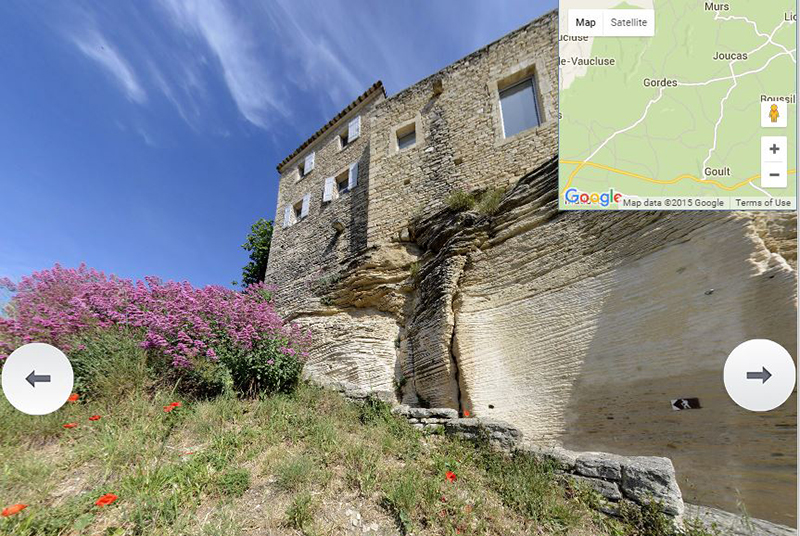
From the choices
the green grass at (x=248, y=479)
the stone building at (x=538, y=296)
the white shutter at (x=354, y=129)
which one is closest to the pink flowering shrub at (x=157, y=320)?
the green grass at (x=248, y=479)

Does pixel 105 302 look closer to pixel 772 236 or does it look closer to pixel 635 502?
pixel 635 502

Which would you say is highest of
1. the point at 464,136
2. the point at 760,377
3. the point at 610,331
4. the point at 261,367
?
the point at 464,136

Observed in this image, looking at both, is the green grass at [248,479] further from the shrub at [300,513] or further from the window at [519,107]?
the window at [519,107]

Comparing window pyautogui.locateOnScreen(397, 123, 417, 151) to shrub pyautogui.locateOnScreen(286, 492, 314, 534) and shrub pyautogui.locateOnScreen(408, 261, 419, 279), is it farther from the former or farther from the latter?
shrub pyautogui.locateOnScreen(286, 492, 314, 534)

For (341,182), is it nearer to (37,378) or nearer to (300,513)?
(37,378)

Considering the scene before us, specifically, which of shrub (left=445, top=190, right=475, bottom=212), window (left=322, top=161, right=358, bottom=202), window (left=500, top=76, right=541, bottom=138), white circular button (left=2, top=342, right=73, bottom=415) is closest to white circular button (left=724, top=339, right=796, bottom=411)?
shrub (left=445, top=190, right=475, bottom=212)

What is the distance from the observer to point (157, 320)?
4043mm

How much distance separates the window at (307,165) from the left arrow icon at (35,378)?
11.9 metres

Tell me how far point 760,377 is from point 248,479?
163 inches

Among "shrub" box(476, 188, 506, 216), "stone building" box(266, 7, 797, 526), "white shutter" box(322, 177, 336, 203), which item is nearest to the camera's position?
"stone building" box(266, 7, 797, 526)

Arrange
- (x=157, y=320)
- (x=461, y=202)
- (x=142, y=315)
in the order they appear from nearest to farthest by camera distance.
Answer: (x=157, y=320)
(x=142, y=315)
(x=461, y=202)

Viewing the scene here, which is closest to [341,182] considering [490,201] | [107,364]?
[490,201]

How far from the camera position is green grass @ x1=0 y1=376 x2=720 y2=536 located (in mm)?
2092

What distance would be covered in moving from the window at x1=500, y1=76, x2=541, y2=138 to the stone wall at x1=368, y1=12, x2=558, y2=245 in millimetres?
184
